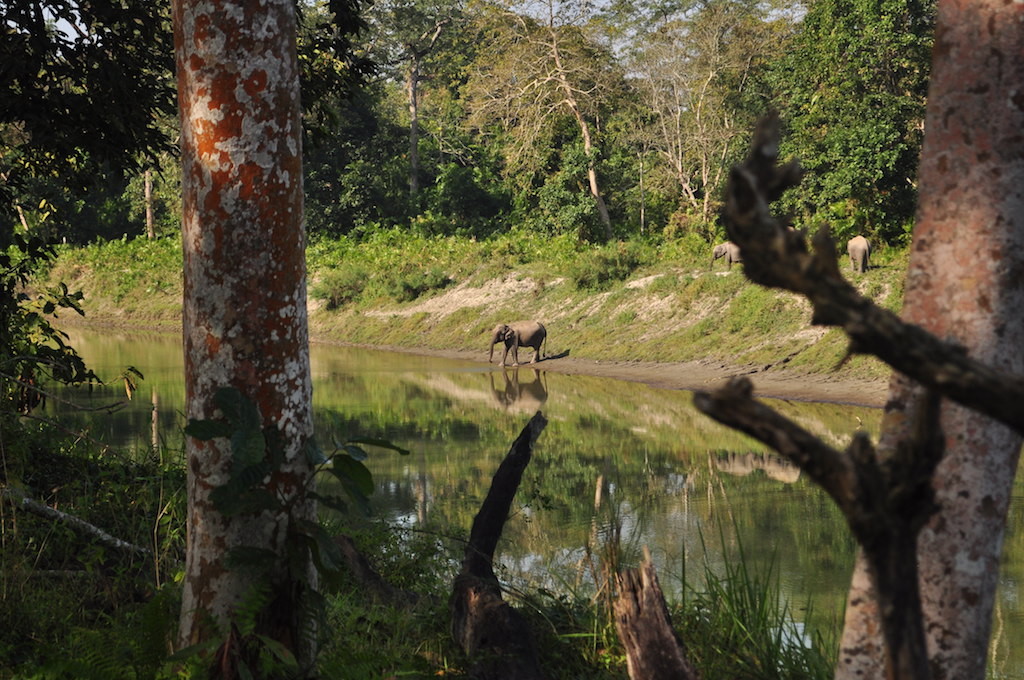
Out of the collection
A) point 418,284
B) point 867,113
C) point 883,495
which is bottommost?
point 418,284

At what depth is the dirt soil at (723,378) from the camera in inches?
713

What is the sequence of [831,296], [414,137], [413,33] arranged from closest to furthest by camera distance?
[831,296] → [414,137] → [413,33]

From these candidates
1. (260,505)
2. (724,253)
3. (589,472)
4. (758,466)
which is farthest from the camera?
(724,253)

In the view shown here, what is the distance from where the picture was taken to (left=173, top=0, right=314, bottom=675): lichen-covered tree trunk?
362cm

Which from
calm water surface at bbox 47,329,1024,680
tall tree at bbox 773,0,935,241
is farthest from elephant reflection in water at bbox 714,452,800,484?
tall tree at bbox 773,0,935,241

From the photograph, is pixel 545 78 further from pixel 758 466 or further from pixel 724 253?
pixel 758 466

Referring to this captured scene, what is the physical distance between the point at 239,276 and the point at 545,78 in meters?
31.6

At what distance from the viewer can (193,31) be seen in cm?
365

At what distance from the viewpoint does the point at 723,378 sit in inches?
810

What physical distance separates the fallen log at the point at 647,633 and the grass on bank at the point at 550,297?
15483mm

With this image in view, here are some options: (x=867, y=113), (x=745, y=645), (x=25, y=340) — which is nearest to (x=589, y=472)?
(x=25, y=340)

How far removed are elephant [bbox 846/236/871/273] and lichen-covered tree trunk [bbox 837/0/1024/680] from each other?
19559 millimetres

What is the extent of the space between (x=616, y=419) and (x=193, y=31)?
14.1 meters

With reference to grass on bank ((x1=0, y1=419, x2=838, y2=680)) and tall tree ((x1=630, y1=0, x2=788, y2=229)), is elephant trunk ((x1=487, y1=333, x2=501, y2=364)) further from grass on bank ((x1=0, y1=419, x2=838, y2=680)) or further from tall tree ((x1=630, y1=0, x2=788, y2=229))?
grass on bank ((x1=0, y1=419, x2=838, y2=680))
